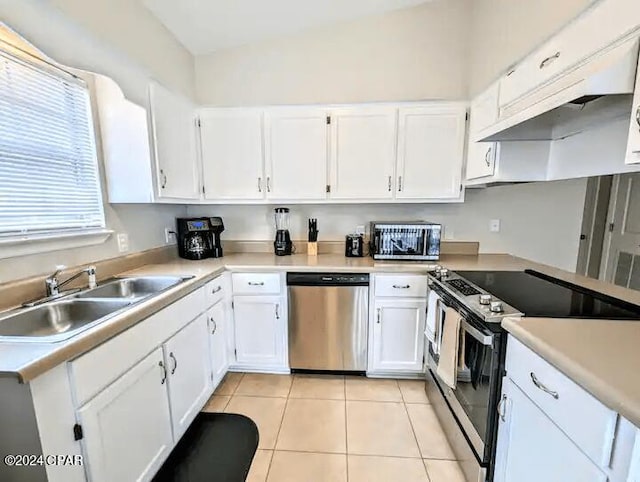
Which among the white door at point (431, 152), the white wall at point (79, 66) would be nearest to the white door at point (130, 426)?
the white wall at point (79, 66)

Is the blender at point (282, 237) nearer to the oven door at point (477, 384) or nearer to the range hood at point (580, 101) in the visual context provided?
the oven door at point (477, 384)

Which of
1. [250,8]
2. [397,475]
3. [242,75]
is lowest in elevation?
[397,475]

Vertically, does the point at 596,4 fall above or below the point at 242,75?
below

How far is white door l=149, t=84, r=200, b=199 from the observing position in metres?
2.04

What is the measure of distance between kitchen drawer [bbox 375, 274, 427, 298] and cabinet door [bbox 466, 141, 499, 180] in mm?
832

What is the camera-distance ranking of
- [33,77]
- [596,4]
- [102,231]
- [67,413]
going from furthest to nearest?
[102,231] → [33,77] → [596,4] → [67,413]

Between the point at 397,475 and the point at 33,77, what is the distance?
8.75 feet

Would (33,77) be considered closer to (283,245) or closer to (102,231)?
(102,231)

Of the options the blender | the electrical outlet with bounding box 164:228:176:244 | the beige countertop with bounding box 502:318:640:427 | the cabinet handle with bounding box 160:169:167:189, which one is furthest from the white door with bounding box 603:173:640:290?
the electrical outlet with bounding box 164:228:176:244

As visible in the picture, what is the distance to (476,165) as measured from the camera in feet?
7.35

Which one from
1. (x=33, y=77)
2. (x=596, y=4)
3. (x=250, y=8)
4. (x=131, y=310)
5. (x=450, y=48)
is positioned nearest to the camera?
(x=596, y=4)

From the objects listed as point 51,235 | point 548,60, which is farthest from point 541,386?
point 51,235

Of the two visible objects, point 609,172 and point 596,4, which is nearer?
point 596,4

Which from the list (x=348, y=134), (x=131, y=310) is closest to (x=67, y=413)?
(x=131, y=310)
